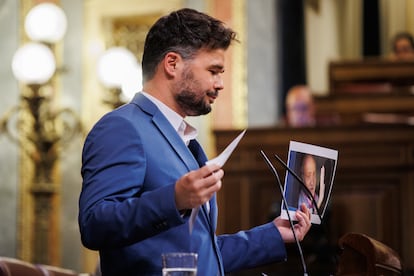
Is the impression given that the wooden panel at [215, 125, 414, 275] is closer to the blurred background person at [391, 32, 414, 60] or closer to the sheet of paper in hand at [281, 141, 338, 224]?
the blurred background person at [391, 32, 414, 60]

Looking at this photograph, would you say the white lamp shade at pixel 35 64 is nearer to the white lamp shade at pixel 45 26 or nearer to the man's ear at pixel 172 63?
the white lamp shade at pixel 45 26

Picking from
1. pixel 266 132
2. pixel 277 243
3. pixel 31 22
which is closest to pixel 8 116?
pixel 31 22

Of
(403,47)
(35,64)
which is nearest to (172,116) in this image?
(35,64)

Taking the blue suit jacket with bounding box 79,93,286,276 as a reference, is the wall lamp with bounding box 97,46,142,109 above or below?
above

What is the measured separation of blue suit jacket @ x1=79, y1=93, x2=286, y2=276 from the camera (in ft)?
7.35

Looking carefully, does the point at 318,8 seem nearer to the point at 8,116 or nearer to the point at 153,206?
the point at 8,116

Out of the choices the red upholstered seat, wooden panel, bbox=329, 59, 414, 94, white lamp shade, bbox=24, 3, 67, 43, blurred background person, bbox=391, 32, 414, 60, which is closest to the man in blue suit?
the red upholstered seat

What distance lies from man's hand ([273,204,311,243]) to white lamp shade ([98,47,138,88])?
4.67 meters

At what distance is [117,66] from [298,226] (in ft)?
16.0

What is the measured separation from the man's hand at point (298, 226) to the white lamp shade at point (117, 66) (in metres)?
4.67

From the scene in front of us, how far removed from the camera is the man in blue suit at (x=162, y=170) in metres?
2.24

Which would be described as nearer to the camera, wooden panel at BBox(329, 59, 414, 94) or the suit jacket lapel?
the suit jacket lapel

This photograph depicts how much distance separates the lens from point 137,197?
2377 millimetres

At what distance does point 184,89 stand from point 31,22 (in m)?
5.19
